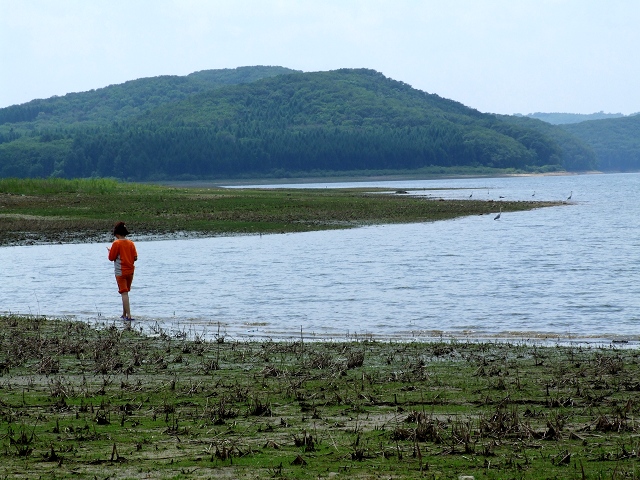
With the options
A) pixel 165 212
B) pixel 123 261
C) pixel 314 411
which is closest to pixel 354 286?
pixel 123 261

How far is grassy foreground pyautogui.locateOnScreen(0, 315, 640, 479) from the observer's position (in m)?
7.38

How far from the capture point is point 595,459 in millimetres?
7438

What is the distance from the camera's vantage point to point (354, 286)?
80.2 feet

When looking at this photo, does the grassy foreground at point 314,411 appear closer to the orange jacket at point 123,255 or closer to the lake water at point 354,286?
the lake water at point 354,286

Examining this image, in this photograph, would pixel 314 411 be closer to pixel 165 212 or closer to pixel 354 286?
pixel 354 286

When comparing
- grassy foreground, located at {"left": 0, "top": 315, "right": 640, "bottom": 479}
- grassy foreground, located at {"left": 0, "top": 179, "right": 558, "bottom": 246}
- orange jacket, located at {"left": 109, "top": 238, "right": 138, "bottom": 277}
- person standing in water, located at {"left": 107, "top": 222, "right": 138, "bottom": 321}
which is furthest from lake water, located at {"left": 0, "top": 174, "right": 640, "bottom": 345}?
grassy foreground, located at {"left": 0, "top": 315, "right": 640, "bottom": 479}

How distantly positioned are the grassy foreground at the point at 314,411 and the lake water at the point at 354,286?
10.6ft

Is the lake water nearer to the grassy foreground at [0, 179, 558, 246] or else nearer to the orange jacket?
the orange jacket

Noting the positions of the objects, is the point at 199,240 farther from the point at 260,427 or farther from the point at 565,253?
the point at 260,427

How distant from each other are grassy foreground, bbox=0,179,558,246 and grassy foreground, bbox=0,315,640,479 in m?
24.5

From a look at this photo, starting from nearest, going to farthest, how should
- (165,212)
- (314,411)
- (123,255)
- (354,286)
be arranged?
(314,411) → (123,255) → (354,286) → (165,212)

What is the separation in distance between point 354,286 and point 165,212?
2510 centimetres

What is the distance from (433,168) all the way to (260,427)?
177 m

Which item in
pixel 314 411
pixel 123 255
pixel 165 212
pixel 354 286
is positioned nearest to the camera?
pixel 314 411
